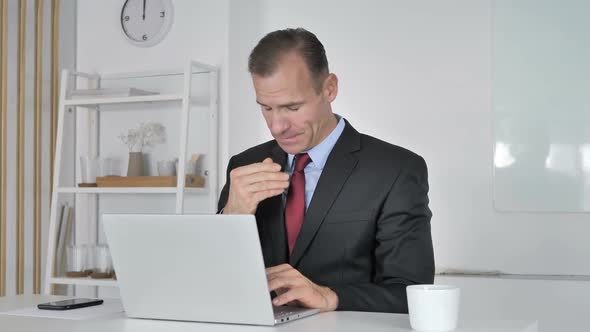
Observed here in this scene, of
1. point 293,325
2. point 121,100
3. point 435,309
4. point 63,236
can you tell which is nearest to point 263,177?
point 293,325

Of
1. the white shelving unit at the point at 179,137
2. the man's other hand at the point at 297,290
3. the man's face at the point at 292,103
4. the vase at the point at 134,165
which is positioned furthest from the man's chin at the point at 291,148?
the vase at the point at 134,165

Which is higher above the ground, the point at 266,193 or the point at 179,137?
the point at 179,137

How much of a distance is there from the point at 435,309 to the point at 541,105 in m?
2.03

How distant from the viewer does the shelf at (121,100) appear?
366cm

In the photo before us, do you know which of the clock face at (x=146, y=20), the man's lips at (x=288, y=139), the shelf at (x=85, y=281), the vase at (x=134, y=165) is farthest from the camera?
the clock face at (x=146, y=20)

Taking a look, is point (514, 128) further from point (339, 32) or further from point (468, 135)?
point (339, 32)

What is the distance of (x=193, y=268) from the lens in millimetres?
1607

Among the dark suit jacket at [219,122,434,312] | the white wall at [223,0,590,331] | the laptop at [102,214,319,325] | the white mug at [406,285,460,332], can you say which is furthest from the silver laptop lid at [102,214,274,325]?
the white wall at [223,0,590,331]

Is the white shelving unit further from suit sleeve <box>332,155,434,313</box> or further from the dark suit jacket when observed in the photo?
suit sleeve <box>332,155,434,313</box>

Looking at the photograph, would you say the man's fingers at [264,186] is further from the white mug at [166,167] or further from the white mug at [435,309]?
the white mug at [166,167]

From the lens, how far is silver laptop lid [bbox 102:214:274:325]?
154cm

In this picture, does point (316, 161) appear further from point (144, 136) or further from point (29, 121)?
point (29, 121)

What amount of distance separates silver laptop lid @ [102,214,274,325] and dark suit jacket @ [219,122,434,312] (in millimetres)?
528

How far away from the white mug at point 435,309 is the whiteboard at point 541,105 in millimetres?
1907
